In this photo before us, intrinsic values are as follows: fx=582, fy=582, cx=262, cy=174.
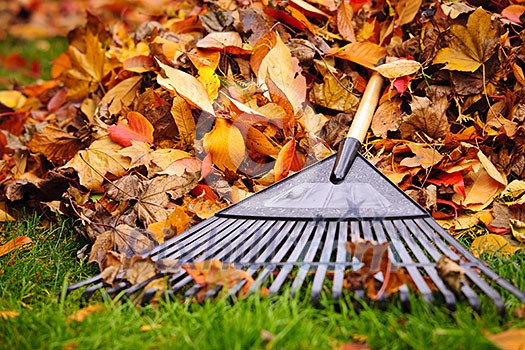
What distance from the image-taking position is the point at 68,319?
3.75 ft

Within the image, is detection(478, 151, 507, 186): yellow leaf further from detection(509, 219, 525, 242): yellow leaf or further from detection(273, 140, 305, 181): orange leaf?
detection(273, 140, 305, 181): orange leaf

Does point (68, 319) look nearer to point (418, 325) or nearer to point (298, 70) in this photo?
point (418, 325)

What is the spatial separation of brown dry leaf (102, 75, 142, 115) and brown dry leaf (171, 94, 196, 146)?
0.30 meters

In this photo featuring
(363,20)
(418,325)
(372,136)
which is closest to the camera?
(418,325)

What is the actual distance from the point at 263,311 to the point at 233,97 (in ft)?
2.61

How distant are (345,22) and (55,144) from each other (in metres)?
1.03

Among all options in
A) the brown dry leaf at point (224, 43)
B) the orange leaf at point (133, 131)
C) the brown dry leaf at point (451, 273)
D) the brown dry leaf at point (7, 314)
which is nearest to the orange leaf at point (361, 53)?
the brown dry leaf at point (224, 43)

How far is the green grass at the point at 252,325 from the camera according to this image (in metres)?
1.03

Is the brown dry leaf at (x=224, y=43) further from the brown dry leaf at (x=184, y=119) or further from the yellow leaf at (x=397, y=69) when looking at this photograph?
the yellow leaf at (x=397, y=69)

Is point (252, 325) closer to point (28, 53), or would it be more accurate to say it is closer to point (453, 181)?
point (453, 181)

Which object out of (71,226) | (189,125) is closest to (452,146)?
(189,125)

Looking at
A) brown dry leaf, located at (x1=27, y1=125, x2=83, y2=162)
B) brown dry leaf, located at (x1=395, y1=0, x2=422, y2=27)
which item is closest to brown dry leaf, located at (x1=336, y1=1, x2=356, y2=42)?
brown dry leaf, located at (x1=395, y1=0, x2=422, y2=27)

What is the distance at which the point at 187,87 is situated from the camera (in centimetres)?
166

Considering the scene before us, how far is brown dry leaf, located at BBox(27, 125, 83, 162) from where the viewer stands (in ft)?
6.20
